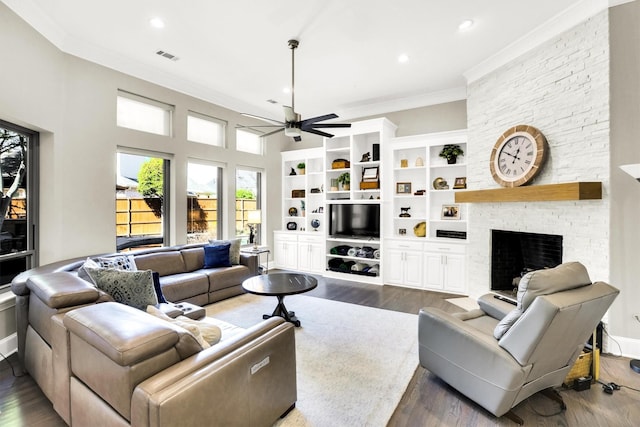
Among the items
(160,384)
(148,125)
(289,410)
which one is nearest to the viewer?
(160,384)

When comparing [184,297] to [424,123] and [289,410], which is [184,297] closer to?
[289,410]

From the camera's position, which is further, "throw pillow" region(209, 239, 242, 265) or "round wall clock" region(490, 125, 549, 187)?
"throw pillow" region(209, 239, 242, 265)

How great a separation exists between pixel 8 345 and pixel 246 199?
401 cm

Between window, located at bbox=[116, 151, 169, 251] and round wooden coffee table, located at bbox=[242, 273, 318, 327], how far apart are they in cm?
219

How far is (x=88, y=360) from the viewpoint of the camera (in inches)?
61.7

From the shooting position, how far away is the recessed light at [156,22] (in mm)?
3220

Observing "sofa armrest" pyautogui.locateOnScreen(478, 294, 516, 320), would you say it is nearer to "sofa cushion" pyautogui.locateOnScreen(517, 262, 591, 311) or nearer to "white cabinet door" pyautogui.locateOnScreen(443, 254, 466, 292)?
"sofa cushion" pyautogui.locateOnScreen(517, 262, 591, 311)

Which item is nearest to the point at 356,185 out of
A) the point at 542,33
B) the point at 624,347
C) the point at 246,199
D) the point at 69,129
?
the point at 246,199

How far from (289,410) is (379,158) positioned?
4.37m

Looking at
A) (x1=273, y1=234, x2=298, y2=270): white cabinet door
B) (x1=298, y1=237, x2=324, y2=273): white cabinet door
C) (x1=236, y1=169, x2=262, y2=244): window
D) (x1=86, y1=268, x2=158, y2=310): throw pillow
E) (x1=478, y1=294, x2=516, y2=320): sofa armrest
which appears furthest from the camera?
(x1=273, y1=234, x2=298, y2=270): white cabinet door

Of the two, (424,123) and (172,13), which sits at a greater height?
(172,13)

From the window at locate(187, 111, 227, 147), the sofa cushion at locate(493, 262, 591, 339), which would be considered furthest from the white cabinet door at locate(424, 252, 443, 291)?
the window at locate(187, 111, 227, 147)

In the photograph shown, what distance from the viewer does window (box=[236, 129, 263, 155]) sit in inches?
242

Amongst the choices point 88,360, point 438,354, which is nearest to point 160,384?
point 88,360
